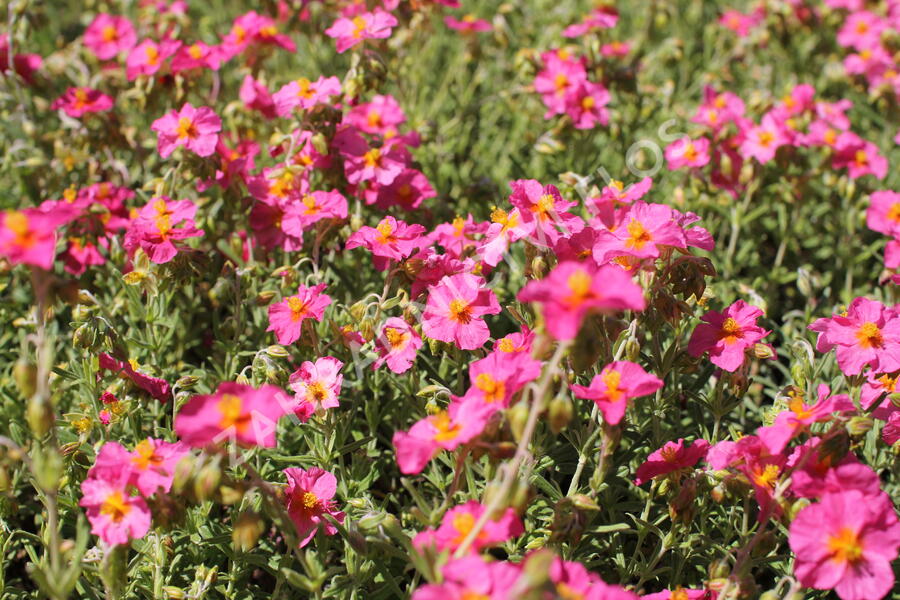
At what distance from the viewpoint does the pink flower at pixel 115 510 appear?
6.85 feet

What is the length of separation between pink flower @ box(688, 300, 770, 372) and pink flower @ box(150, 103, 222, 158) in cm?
208

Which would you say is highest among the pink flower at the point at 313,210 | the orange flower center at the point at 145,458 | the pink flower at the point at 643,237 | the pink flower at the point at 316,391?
the pink flower at the point at 643,237

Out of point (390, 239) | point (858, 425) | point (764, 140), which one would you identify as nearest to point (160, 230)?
point (390, 239)

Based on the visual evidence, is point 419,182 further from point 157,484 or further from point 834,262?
point 834,262

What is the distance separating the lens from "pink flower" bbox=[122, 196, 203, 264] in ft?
9.61

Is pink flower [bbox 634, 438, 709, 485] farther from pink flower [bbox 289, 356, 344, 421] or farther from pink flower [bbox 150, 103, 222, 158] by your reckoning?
pink flower [bbox 150, 103, 222, 158]

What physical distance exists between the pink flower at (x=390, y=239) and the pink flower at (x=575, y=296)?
1.03 m

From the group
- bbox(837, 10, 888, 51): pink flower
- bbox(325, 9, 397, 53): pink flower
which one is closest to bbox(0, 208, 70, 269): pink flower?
bbox(325, 9, 397, 53): pink flower

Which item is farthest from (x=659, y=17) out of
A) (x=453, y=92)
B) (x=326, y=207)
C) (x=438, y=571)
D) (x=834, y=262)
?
(x=438, y=571)

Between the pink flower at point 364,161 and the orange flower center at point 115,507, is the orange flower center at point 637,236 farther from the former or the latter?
the orange flower center at point 115,507

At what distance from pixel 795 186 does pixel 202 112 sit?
2932 millimetres

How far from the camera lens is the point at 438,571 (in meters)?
1.93

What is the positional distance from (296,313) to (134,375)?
1.99 feet

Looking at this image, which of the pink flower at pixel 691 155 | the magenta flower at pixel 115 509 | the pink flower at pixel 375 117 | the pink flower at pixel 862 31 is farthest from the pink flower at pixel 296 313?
the pink flower at pixel 862 31
